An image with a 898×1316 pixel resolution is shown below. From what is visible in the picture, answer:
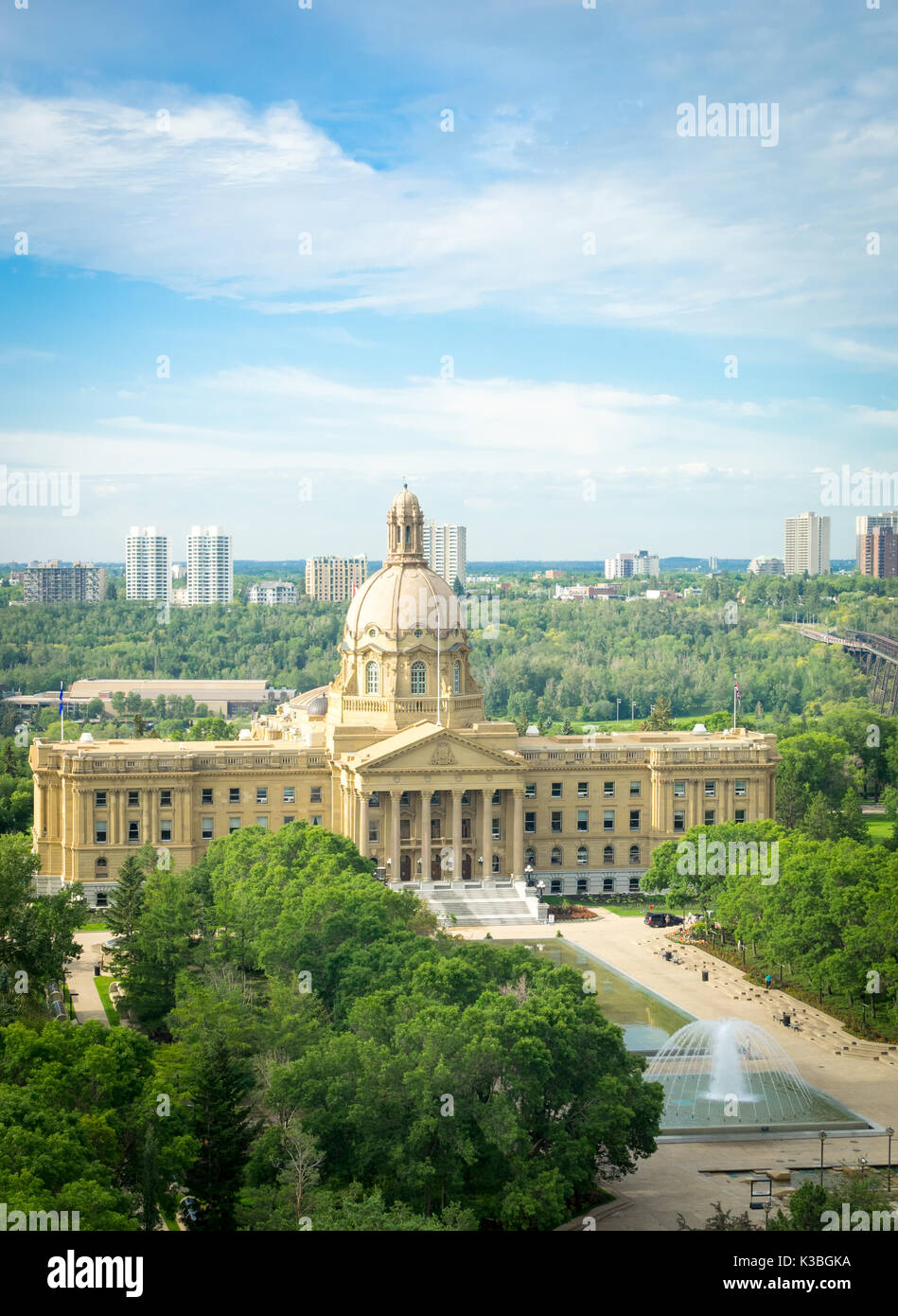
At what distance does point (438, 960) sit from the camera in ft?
204

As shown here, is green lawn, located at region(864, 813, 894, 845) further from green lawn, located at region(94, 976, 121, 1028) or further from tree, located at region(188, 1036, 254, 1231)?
tree, located at region(188, 1036, 254, 1231)

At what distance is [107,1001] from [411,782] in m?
30.3

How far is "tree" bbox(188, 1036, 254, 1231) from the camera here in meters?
47.7

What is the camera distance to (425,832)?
335ft

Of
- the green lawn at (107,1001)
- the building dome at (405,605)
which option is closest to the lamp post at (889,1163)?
the green lawn at (107,1001)

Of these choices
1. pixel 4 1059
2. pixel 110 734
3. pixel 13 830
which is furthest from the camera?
pixel 110 734

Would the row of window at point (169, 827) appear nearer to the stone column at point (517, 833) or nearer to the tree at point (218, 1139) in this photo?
the stone column at point (517, 833)

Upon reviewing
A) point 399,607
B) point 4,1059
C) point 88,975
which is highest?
point 399,607

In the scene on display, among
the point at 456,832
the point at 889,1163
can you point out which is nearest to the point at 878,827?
the point at 456,832

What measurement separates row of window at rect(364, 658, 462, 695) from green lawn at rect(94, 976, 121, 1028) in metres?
32.7

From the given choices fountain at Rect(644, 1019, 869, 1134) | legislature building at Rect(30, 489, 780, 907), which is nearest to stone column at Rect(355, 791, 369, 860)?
legislature building at Rect(30, 489, 780, 907)
